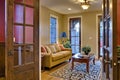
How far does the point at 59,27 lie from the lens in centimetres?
886

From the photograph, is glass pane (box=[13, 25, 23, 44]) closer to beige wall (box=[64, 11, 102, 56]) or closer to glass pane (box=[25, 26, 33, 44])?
glass pane (box=[25, 26, 33, 44])

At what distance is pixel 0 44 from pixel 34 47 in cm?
94

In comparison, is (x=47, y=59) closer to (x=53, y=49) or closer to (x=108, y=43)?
(x=53, y=49)

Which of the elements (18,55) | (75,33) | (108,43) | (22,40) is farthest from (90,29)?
(18,55)

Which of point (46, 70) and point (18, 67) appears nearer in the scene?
point (18, 67)

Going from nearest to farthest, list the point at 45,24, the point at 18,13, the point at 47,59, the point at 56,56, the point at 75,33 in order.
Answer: the point at 18,13 → the point at 47,59 → the point at 56,56 → the point at 45,24 → the point at 75,33

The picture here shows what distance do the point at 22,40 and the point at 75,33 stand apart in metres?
6.33

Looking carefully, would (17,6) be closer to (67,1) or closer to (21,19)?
(21,19)

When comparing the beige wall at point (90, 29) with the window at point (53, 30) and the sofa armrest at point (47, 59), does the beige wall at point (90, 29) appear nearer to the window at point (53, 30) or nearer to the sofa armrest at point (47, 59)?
the window at point (53, 30)

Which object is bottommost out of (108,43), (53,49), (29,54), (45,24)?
(53,49)

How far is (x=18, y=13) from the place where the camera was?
8.88 feet

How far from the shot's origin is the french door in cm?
874

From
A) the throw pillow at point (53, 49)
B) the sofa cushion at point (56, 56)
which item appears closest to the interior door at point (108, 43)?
the sofa cushion at point (56, 56)

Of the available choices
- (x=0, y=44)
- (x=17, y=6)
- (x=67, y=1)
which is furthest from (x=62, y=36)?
(x=17, y=6)
